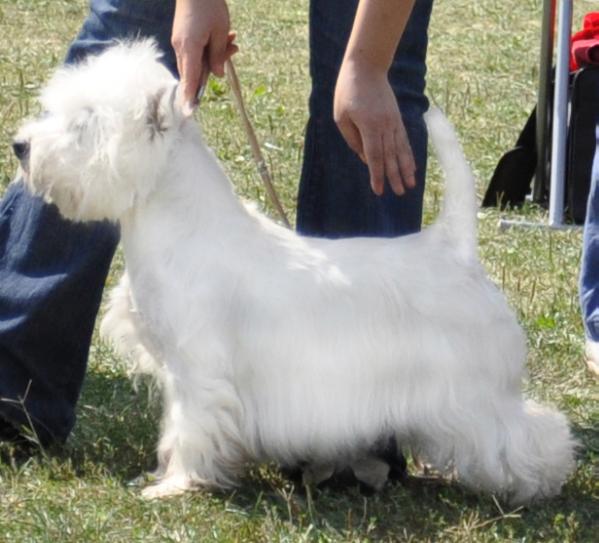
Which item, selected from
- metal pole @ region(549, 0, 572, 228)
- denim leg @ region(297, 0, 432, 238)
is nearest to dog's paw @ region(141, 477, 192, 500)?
denim leg @ region(297, 0, 432, 238)

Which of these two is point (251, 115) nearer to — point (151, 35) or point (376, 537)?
point (151, 35)

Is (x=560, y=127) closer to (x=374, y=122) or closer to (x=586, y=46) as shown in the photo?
(x=586, y=46)

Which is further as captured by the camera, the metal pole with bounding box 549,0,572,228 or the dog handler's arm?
the metal pole with bounding box 549,0,572,228

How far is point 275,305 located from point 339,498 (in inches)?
19.2

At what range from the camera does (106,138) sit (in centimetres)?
285

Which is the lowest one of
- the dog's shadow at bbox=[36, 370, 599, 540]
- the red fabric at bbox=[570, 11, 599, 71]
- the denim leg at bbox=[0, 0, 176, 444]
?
the dog's shadow at bbox=[36, 370, 599, 540]

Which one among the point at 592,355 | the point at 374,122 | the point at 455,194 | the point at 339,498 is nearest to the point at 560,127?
the point at 592,355

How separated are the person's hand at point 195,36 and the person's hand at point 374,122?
0.32 metres

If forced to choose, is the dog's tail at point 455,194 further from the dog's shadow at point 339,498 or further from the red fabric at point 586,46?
the red fabric at point 586,46

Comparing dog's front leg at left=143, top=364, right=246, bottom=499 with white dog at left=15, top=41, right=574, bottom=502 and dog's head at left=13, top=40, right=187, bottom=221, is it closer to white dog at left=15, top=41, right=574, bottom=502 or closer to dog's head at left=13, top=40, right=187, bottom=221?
white dog at left=15, top=41, right=574, bottom=502

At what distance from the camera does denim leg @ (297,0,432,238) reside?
125 inches

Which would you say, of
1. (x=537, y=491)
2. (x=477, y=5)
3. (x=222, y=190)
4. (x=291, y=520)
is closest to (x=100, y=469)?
(x=291, y=520)

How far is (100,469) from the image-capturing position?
3236 millimetres

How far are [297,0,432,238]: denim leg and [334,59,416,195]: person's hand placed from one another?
357mm
